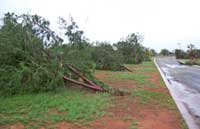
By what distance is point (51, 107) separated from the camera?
962cm

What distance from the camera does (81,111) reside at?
9.11 m

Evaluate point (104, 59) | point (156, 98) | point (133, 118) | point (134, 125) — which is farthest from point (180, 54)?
point (134, 125)

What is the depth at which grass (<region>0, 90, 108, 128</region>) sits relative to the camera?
828 centimetres

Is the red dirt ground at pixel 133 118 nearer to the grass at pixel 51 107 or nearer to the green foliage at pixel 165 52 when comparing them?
the grass at pixel 51 107

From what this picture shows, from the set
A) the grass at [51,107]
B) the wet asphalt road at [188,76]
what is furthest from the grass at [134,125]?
the wet asphalt road at [188,76]

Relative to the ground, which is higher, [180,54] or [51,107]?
[180,54]

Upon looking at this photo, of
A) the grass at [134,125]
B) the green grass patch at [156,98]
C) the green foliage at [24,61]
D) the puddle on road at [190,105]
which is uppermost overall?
the green foliage at [24,61]

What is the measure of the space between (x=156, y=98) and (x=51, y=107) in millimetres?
4015

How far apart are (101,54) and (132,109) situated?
17.1m

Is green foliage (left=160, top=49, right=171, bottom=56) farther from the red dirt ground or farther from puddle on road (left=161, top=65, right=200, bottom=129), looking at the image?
the red dirt ground

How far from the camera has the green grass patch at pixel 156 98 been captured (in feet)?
36.1

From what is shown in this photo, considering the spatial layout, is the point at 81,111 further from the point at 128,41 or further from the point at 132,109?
the point at 128,41

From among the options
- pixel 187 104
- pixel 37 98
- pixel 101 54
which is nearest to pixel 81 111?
pixel 37 98

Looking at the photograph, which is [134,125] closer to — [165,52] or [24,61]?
[24,61]
